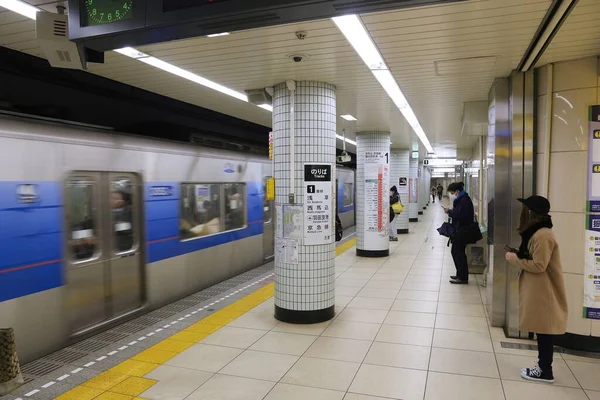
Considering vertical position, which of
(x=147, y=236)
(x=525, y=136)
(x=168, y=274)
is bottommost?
(x=168, y=274)

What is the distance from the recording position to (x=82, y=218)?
4.48m

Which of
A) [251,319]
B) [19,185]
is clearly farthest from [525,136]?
[19,185]

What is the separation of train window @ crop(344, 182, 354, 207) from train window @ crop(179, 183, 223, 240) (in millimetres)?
8357

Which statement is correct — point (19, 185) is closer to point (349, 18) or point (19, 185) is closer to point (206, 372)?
point (206, 372)

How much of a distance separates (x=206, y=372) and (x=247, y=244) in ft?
14.0

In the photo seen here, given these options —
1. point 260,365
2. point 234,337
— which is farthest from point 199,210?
point 260,365

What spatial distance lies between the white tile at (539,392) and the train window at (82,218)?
4.24 metres

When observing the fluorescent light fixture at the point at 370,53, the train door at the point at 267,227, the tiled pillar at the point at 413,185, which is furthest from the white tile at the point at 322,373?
the tiled pillar at the point at 413,185

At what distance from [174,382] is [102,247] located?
6.40ft

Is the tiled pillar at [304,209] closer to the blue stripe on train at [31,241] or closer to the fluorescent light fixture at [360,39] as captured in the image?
the fluorescent light fixture at [360,39]

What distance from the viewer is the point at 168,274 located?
5836mm

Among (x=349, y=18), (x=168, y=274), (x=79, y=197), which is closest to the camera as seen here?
(x=349, y=18)

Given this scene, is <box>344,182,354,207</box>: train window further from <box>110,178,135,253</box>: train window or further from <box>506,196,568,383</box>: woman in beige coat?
<box>506,196,568,383</box>: woman in beige coat

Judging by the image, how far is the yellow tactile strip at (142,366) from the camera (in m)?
3.39
